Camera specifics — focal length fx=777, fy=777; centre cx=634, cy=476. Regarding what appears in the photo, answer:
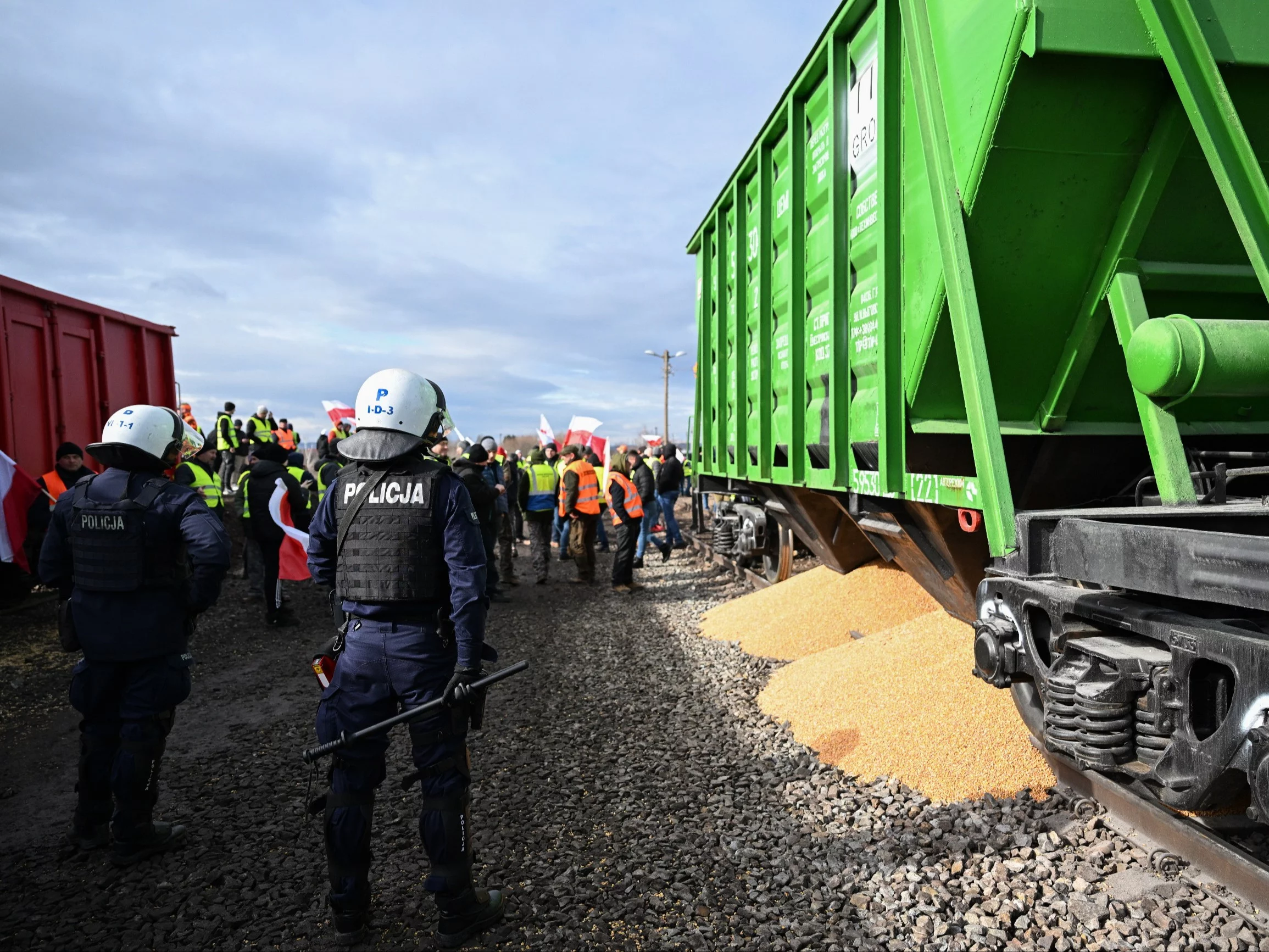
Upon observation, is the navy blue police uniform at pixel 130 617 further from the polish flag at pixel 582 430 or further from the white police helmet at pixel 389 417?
the polish flag at pixel 582 430

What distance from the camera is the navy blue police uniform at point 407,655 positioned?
288 cm

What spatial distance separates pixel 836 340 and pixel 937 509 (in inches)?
46.6

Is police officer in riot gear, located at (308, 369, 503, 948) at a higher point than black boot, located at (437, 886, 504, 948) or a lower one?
higher

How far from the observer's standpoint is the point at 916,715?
4.12m

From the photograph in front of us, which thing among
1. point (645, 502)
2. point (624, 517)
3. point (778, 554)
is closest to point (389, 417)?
point (778, 554)

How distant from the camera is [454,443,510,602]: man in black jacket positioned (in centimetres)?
802

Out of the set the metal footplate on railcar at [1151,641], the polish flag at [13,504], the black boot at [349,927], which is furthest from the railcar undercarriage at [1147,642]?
the polish flag at [13,504]

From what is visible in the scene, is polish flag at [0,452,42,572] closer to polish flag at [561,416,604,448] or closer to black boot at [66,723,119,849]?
black boot at [66,723,119,849]

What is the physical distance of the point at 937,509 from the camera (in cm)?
405

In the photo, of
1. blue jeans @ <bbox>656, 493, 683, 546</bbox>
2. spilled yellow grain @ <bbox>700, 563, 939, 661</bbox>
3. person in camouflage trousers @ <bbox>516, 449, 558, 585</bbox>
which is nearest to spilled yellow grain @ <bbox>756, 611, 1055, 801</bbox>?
spilled yellow grain @ <bbox>700, 563, 939, 661</bbox>

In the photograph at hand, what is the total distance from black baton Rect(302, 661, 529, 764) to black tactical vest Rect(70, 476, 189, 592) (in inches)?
51.7

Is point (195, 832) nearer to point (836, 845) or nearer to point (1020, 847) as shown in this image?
point (836, 845)

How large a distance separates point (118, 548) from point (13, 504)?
→ 4617 mm

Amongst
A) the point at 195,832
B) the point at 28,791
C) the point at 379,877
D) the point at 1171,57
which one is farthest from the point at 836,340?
the point at 28,791
